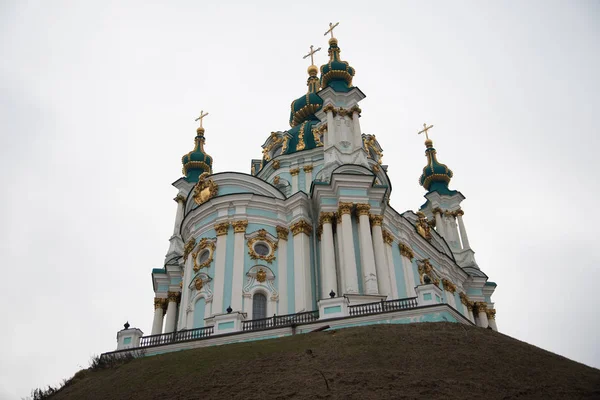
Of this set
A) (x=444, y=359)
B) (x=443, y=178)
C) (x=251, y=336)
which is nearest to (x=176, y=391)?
(x=251, y=336)

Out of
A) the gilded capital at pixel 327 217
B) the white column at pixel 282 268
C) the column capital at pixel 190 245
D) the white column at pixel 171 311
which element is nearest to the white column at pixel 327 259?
the gilded capital at pixel 327 217

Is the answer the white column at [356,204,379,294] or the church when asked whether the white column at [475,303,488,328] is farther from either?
the white column at [356,204,379,294]

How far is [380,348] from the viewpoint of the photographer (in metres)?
15.4

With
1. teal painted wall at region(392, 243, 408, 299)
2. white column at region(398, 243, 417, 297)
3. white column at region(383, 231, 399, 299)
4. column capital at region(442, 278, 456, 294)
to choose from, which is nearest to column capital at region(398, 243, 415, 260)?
white column at region(398, 243, 417, 297)

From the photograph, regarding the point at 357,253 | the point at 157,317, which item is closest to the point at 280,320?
the point at 357,253

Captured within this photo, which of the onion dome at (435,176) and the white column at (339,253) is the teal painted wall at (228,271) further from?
the onion dome at (435,176)

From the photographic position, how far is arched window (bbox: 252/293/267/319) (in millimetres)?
24078

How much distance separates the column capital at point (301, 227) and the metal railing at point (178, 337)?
279 inches

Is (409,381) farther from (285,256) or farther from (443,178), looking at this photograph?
(443,178)

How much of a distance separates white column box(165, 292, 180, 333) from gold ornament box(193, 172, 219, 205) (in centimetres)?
566

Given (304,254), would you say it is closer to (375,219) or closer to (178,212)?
(375,219)

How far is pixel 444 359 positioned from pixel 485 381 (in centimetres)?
141

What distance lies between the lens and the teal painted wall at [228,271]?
23828 mm

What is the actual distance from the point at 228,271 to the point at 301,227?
366 cm
